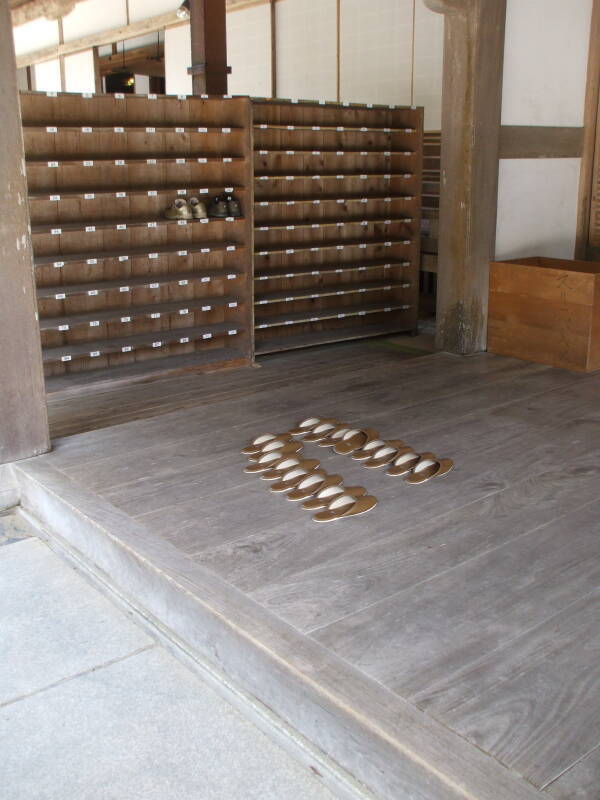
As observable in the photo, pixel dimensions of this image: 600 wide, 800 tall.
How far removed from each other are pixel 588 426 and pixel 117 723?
103 inches

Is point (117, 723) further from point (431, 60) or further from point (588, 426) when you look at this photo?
point (431, 60)

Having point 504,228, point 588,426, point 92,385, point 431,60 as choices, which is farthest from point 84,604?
point 431,60

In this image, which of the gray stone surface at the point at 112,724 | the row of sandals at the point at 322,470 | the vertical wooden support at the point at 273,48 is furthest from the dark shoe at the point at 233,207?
the vertical wooden support at the point at 273,48

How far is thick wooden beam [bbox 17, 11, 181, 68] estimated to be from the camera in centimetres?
933

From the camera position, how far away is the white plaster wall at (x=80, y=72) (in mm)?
10773

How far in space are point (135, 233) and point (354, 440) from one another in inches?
85.1

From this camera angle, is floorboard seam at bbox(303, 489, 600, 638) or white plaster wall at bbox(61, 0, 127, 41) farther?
white plaster wall at bbox(61, 0, 127, 41)

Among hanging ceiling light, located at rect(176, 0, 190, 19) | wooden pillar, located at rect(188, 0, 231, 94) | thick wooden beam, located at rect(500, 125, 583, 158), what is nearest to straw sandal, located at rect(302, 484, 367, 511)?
thick wooden beam, located at rect(500, 125, 583, 158)

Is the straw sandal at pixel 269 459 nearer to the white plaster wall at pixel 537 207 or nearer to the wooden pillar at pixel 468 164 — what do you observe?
the wooden pillar at pixel 468 164

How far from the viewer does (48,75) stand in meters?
11.9

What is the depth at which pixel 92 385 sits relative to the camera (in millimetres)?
4656

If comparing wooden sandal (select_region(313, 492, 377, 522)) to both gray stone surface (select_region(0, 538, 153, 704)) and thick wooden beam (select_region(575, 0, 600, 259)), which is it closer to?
gray stone surface (select_region(0, 538, 153, 704))

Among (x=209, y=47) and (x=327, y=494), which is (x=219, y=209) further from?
(x=327, y=494)

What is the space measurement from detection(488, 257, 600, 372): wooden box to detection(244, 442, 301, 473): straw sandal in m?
2.12
